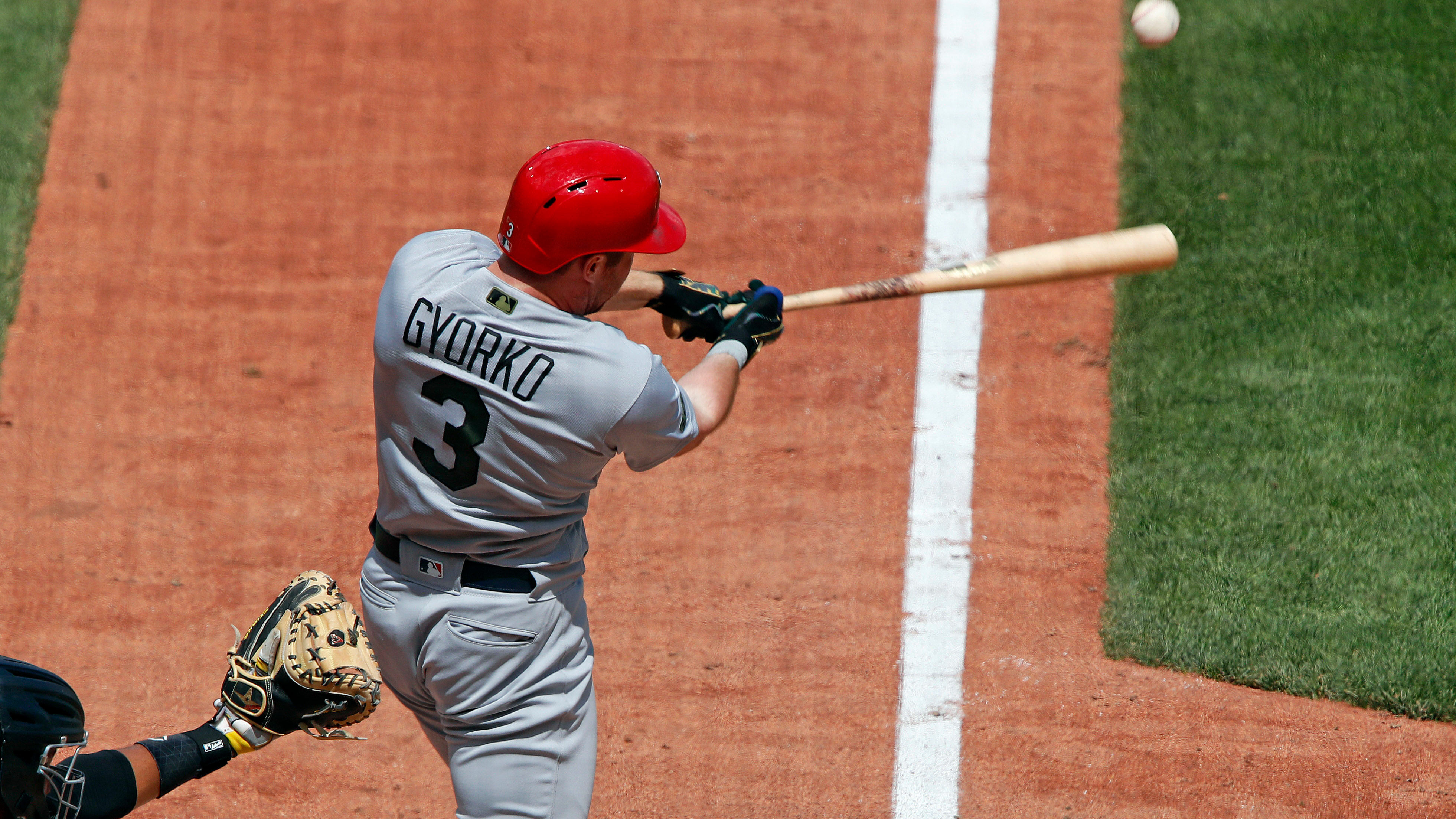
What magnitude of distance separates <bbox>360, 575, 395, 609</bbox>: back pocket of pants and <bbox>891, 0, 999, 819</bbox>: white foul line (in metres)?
1.90

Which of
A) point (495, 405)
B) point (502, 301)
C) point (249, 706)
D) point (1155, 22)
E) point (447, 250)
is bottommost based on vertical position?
point (249, 706)

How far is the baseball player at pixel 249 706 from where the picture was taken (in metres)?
3.08

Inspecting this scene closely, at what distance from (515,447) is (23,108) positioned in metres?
4.62

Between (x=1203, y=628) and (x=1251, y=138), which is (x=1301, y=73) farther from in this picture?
(x=1203, y=628)

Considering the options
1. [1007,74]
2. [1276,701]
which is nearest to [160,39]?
[1007,74]

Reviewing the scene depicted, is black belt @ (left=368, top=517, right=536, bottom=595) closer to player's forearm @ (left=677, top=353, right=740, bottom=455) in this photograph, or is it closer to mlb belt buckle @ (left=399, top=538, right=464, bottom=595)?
mlb belt buckle @ (left=399, top=538, right=464, bottom=595)

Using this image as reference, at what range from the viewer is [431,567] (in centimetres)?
297

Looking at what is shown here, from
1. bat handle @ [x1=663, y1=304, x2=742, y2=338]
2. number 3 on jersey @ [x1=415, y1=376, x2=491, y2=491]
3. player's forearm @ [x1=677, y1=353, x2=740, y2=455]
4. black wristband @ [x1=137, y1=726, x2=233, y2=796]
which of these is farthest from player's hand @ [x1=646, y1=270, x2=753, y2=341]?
black wristband @ [x1=137, y1=726, x2=233, y2=796]

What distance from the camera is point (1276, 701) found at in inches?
170

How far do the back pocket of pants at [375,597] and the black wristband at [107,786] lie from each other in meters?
0.88

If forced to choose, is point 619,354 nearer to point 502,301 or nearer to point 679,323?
point 502,301

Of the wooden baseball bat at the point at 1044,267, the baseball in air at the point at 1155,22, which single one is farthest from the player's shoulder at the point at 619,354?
the baseball in air at the point at 1155,22

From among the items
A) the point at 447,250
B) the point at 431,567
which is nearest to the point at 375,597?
the point at 431,567

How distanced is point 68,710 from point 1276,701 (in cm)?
365
